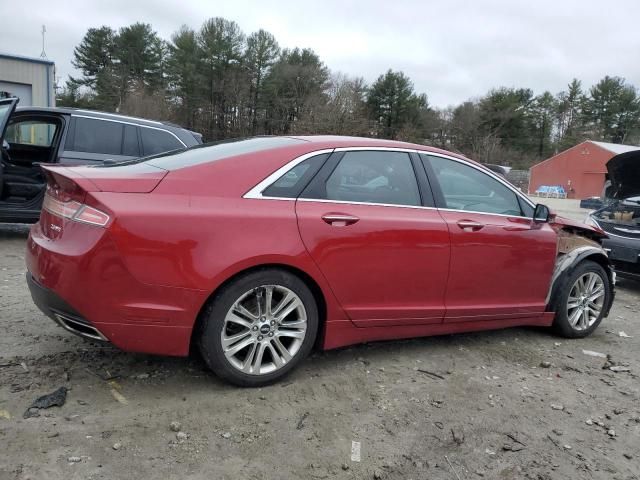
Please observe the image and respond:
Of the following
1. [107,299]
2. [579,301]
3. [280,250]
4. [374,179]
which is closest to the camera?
[107,299]

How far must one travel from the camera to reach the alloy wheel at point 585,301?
462 cm

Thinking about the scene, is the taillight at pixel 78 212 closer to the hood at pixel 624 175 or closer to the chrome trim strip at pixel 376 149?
the chrome trim strip at pixel 376 149

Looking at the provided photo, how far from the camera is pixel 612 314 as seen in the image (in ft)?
18.9

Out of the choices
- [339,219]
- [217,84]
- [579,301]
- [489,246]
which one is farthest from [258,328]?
[217,84]

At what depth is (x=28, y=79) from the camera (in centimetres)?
1875

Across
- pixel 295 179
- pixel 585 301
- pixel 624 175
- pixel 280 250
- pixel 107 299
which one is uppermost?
pixel 624 175

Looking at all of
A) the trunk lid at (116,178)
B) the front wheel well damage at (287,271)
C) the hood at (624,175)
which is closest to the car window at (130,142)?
the trunk lid at (116,178)

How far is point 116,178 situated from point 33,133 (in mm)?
6022

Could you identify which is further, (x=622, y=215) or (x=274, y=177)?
(x=622, y=215)

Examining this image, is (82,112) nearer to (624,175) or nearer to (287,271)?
(287,271)

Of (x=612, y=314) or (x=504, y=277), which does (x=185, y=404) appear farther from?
(x=612, y=314)

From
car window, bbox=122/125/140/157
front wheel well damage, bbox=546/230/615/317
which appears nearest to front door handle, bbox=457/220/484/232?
front wheel well damage, bbox=546/230/615/317

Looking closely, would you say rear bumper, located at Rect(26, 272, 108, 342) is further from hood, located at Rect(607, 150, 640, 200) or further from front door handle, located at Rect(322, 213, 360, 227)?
hood, located at Rect(607, 150, 640, 200)

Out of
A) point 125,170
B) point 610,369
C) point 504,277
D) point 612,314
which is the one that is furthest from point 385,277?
point 612,314
